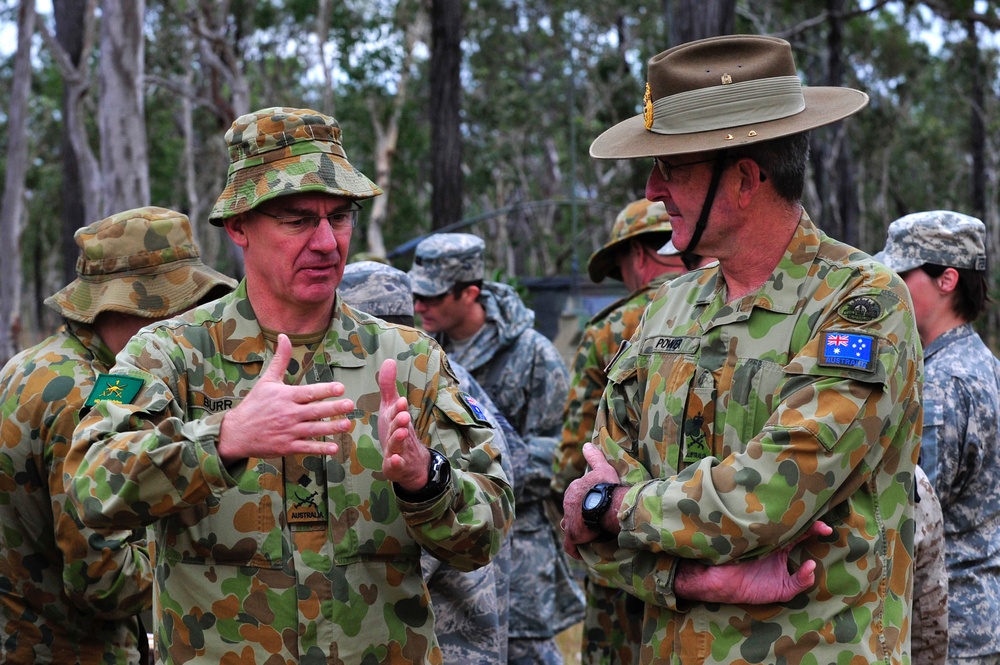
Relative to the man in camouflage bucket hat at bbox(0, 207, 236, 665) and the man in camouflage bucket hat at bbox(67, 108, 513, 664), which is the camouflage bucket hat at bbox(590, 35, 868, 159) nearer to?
the man in camouflage bucket hat at bbox(67, 108, 513, 664)

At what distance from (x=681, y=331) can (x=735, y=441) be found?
0.35 m

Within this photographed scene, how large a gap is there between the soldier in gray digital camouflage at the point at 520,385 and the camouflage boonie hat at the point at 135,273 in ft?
5.67

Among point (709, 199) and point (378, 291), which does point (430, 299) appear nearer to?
point (378, 291)

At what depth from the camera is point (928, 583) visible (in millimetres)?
3039

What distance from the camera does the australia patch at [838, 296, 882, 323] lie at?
95.3 inches

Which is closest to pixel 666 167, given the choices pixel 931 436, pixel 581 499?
pixel 581 499

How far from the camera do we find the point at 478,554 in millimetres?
2631

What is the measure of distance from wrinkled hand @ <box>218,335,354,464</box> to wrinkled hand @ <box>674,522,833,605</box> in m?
0.86

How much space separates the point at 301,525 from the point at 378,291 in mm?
1813

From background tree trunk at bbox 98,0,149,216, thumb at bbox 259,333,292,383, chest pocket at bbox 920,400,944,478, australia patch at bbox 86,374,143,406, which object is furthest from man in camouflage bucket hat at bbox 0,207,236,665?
background tree trunk at bbox 98,0,149,216

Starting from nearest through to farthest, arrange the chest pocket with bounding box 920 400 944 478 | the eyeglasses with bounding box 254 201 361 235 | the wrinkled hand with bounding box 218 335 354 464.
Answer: the wrinkled hand with bounding box 218 335 354 464
the eyeglasses with bounding box 254 201 361 235
the chest pocket with bounding box 920 400 944 478

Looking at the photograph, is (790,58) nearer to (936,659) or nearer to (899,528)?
(899,528)

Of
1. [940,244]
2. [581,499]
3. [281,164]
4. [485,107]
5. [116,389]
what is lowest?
[485,107]

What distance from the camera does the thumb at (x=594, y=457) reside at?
8.89ft
